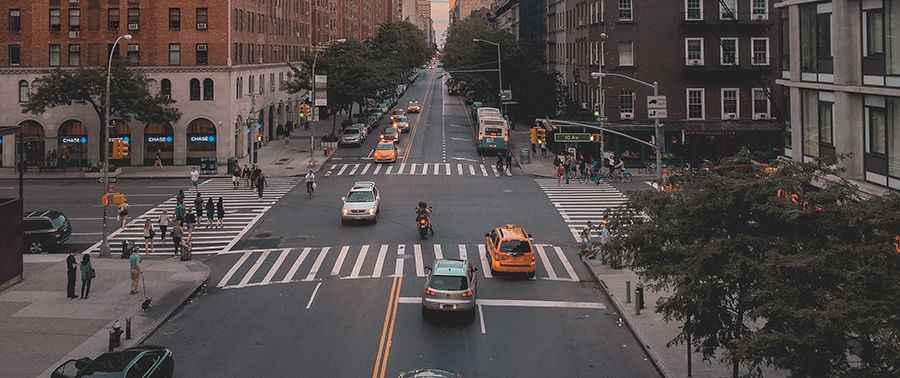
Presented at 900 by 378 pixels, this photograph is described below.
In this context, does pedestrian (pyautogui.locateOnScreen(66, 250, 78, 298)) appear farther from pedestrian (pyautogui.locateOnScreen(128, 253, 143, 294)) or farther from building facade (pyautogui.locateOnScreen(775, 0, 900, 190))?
building facade (pyautogui.locateOnScreen(775, 0, 900, 190))

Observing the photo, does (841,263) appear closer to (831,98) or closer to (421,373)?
(421,373)

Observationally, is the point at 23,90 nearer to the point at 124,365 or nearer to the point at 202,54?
the point at 202,54

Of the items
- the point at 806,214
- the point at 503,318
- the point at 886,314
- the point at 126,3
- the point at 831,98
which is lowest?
the point at 503,318

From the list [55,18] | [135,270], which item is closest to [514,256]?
[135,270]

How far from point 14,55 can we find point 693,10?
56.1m

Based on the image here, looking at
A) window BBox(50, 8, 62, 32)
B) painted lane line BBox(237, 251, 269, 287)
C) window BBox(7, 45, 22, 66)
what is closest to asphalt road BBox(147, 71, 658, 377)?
painted lane line BBox(237, 251, 269, 287)

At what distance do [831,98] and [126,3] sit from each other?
57.2 m

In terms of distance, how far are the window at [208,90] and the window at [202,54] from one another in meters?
1.55

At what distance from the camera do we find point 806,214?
1325 centimetres

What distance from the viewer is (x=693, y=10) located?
60.1 metres

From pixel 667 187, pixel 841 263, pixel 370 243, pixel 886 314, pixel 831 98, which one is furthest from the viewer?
pixel 370 243

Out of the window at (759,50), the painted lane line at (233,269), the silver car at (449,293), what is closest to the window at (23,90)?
the painted lane line at (233,269)

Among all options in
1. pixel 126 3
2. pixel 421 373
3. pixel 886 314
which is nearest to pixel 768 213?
pixel 886 314

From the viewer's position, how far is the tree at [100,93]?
55875 millimetres
